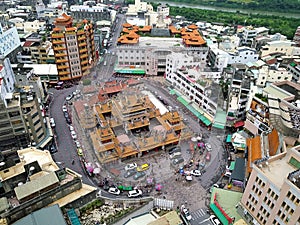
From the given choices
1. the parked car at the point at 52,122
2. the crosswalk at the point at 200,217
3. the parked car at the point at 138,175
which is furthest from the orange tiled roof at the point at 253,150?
the parked car at the point at 52,122

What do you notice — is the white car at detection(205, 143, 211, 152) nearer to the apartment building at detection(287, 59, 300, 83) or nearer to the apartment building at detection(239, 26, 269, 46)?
the apartment building at detection(287, 59, 300, 83)

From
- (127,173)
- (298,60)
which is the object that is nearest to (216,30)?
(298,60)

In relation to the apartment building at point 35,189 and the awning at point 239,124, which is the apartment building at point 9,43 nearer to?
the apartment building at point 35,189

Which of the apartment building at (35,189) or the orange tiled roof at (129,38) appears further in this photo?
the orange tiled roof at (129,38)

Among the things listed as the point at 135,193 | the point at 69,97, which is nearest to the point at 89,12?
the point at 69,97

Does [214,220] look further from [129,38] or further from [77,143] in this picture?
[129,38]

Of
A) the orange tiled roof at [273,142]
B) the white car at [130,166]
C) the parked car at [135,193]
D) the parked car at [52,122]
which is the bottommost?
the parked car at [135,193]

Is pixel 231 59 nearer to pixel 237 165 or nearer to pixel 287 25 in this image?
pixel 237 165
